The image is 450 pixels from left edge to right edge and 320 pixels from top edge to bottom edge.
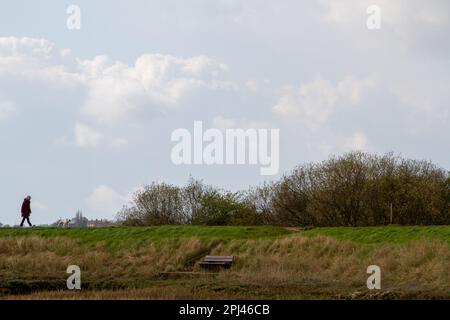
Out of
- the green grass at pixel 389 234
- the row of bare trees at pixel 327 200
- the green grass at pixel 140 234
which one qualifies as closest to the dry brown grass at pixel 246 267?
the green grass at pixel 389 234

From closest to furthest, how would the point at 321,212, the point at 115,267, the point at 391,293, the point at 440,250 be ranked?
the point at 391,293
the point at 440,250
the point at 115,267
the point at 321,212

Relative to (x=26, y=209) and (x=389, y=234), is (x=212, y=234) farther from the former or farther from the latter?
(x=26, y=209)

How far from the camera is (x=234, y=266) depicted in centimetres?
3369

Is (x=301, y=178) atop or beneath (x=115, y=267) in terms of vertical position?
atop

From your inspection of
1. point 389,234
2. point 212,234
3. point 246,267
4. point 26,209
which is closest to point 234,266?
point 246,267

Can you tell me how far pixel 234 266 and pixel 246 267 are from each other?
59cm

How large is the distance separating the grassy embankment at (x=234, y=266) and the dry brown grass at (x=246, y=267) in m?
Result: 0.05

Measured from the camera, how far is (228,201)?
54438mm

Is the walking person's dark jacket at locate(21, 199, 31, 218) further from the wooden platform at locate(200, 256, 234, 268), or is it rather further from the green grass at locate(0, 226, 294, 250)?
the wooden platform at locate(200, 256, 234, 268)

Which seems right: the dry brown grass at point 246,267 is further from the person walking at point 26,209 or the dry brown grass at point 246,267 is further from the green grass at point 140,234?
the person walking at point 26,209

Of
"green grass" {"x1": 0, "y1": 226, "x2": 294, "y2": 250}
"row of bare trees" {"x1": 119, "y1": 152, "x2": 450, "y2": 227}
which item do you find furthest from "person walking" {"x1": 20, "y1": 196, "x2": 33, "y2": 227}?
"row of bare trees" {"x1": 119, "y1": 152, "x2": 450, "y2": 227}

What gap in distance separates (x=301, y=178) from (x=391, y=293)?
31.5 m
